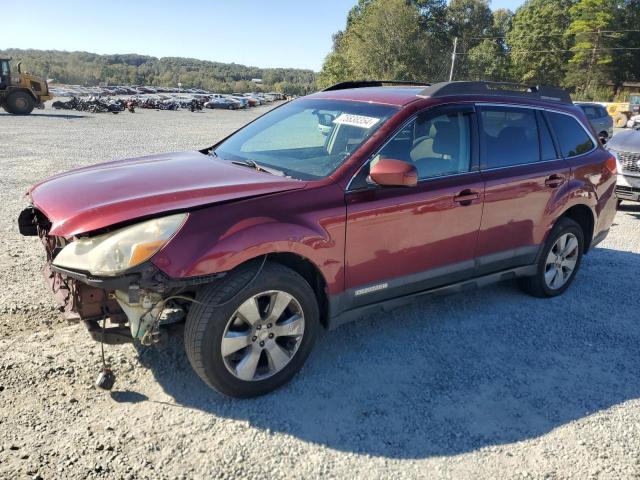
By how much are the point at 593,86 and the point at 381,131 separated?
72.0m

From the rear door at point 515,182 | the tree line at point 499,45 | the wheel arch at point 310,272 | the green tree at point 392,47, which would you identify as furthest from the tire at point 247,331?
the green tree at point 392,47

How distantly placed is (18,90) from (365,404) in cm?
3196

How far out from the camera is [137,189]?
3.11 m

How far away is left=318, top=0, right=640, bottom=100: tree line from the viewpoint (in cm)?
6581

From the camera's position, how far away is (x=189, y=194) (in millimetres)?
2998

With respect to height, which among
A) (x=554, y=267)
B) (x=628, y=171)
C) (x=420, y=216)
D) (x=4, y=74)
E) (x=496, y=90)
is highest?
(x=4, y=74)

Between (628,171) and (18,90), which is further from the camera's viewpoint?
(18,90)

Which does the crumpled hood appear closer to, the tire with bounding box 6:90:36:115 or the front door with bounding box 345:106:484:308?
the front door with bounding box 345:106:484:308

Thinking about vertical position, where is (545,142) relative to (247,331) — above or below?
above

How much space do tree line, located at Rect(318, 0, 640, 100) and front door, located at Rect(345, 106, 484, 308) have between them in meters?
62.3

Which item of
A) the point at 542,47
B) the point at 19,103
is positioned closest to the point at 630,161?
the point at 19,103

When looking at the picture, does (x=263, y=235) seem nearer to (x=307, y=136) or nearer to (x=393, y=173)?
(x=393, y=173)

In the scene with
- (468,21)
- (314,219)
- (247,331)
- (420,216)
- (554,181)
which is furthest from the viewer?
(468,21)

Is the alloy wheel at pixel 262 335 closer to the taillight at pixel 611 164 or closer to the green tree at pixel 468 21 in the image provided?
the taillight at pixel 611 164
